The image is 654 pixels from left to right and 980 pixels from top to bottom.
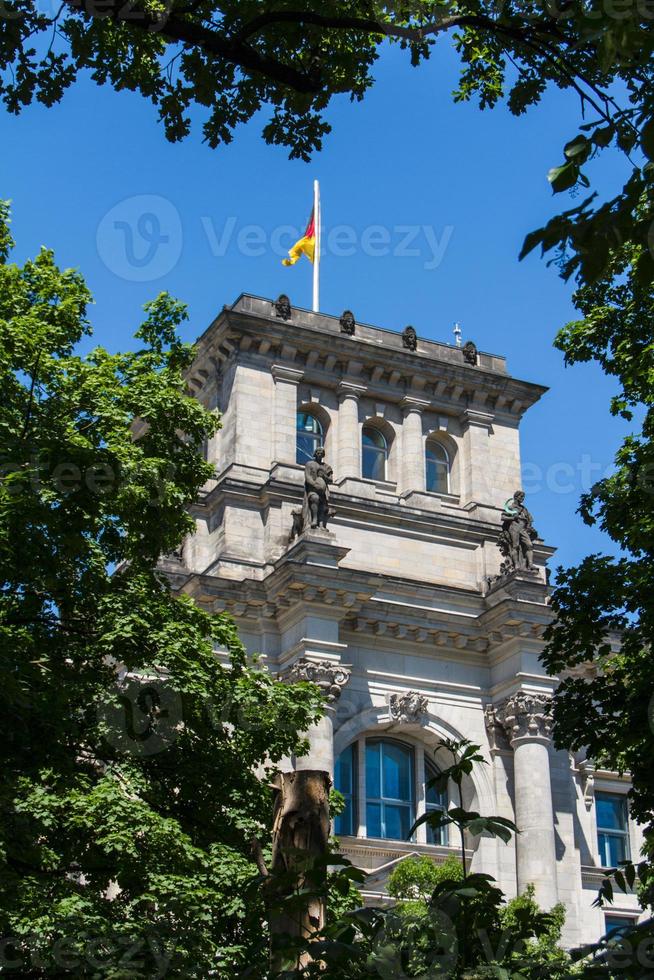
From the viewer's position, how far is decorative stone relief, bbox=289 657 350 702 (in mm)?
32125

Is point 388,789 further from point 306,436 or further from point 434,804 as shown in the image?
point 306,436

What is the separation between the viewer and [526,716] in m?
34.3

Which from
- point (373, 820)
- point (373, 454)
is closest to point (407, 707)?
point (373, 820)

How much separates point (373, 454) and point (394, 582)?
5.33 m

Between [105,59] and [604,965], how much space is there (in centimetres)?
968

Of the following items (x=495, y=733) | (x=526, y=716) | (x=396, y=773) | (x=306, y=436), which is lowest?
(x=396, y=773)

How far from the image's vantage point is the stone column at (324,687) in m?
31.1

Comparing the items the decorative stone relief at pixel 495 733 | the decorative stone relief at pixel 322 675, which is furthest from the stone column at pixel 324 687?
the decorative stone relief at pixel 495 733

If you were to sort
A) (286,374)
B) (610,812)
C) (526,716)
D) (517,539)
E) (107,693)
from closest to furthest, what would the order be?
(107,693) < (526,716) < (517,539) < (610,812) < (286,374)

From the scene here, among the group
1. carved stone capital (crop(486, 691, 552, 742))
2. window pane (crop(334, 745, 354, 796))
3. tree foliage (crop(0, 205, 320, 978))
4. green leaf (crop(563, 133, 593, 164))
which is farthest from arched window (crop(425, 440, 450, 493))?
green leaf (crop(563, 133, 593, 164))

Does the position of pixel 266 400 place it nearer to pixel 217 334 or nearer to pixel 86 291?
pixel 217 334

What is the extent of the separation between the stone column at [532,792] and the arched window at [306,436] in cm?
896

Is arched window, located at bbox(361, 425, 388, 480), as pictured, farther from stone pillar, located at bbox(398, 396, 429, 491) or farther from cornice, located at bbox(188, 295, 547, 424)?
cornice, located at bbox(188, 295, 547, 424)

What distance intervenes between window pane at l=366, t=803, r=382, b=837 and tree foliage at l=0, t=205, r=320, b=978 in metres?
13.0
